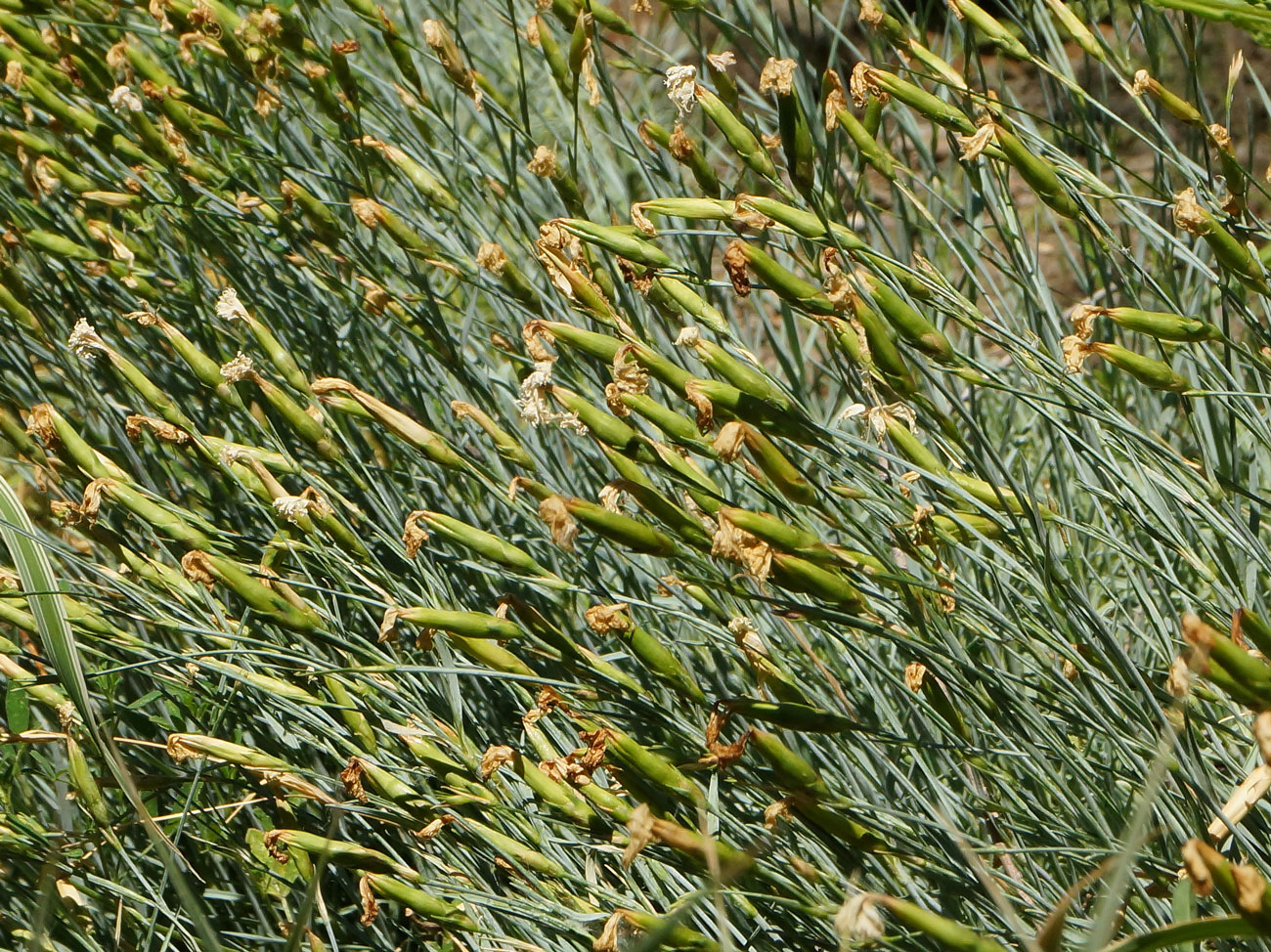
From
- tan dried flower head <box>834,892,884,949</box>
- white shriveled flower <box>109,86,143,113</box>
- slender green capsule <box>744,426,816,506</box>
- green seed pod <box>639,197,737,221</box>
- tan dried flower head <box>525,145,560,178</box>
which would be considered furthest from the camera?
white shriveled flower <box>109,86,143,113</box>

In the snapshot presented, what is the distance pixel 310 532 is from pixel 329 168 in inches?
23.3

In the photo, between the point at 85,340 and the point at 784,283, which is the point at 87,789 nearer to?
the point at 85,340

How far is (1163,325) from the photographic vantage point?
2.10 ft

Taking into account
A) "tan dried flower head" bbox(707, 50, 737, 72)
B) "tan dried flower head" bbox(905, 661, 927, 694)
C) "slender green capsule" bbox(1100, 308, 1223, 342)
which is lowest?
"tan dried flower head" bbox(905, 661, 927, 694)

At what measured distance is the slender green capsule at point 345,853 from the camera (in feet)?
2.25

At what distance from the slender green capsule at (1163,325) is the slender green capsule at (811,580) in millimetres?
214

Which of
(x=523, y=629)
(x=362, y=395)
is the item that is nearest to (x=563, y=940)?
(x=523, y=629)

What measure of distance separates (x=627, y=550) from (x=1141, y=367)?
0.35 m

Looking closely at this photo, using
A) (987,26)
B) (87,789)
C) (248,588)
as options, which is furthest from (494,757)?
(987,26)

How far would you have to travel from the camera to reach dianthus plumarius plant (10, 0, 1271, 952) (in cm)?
61

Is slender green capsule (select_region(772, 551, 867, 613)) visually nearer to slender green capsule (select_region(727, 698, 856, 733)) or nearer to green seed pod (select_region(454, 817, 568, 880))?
slender green capsule (select_region(727, 698, 856, 733))

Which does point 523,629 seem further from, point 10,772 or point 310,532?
point 10,772

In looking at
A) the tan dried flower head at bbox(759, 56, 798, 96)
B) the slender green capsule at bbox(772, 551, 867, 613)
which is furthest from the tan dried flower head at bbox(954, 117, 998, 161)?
the slender green capsule at bbox(772, 551, 867, 613)

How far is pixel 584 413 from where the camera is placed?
24.0 inches
